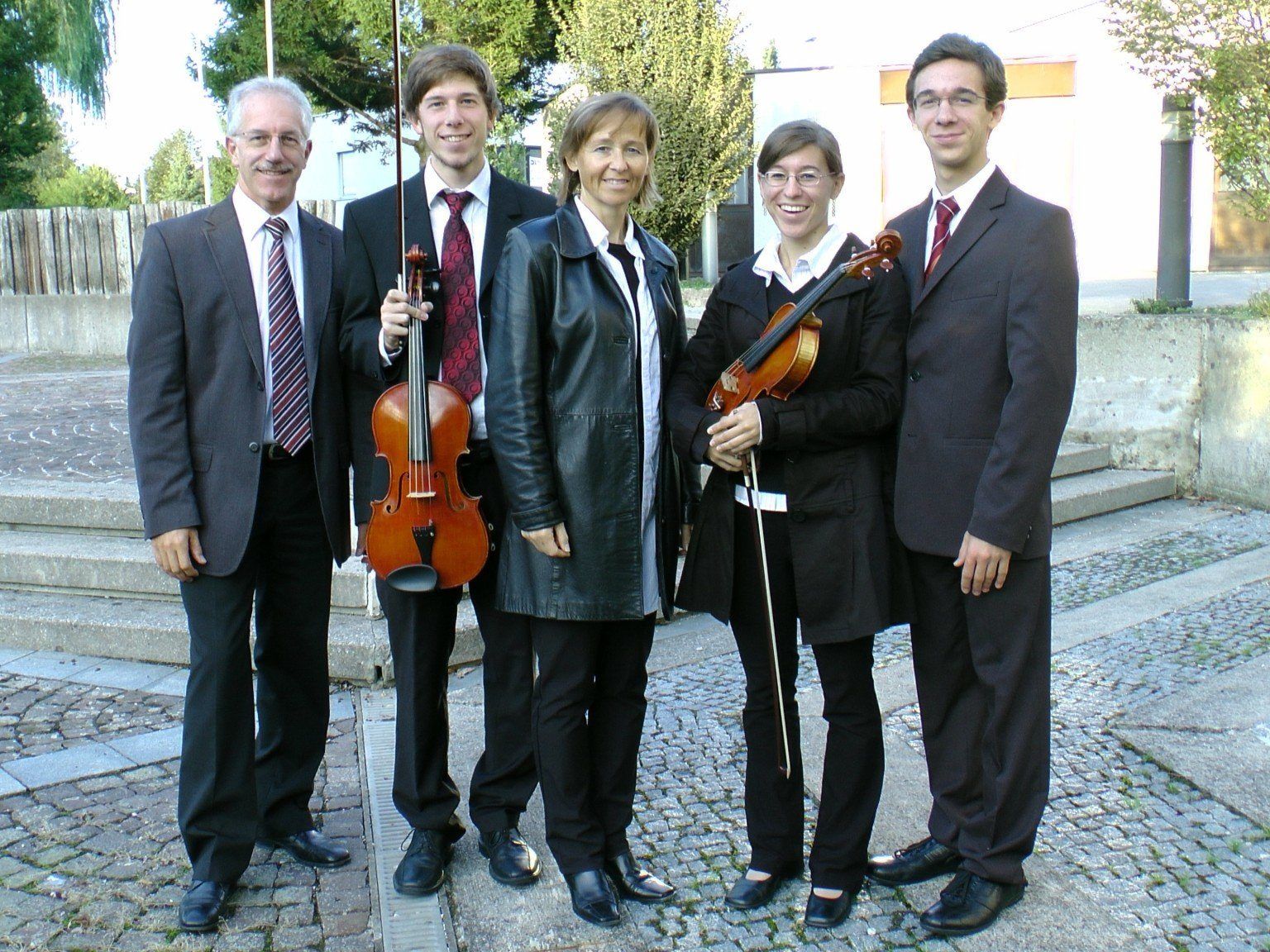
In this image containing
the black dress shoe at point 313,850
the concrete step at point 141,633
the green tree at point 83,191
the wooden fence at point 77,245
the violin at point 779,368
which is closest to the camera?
the violin at point 779,368

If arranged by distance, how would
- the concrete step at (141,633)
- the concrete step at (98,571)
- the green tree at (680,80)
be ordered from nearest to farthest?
the concrete step at (141,633) < the concrete step at (98,571) < the green tree at (680,80)

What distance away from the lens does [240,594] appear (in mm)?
3213

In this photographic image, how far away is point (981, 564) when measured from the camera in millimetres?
2891

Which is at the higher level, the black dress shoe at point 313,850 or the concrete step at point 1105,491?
the concrete step at point 1105,491

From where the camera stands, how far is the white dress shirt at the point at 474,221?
3211 millimetres

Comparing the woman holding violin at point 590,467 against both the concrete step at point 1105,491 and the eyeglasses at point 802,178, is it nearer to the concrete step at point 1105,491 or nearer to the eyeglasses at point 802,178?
the eyeglasses at point 802,178

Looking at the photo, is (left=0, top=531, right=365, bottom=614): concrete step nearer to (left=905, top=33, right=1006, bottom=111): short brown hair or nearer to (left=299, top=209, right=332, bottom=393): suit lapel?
(left=299, top=209, right=332, bottom=393): suit lapel

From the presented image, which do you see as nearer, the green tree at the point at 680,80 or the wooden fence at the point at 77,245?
the green tree at the point at 680,80

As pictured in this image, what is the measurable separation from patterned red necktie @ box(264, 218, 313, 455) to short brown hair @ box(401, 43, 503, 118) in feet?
1.62

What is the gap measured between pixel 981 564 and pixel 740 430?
662 mm

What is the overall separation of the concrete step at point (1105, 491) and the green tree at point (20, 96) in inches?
764

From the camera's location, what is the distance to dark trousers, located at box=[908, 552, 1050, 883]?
301cm

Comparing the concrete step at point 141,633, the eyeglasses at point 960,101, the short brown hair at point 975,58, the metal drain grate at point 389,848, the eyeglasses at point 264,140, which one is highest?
the short brown hair at point 975,58

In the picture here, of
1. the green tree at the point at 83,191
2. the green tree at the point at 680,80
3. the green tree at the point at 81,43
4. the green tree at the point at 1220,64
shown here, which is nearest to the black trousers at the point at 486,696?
the green tree at the point at 1220,64
